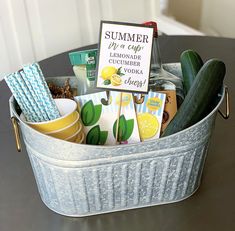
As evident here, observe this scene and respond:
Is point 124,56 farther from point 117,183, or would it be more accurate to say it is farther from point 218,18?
point 218,18

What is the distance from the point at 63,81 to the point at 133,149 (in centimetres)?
23

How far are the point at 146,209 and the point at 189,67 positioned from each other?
0.26 meters

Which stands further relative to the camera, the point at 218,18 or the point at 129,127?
the point at 218,18

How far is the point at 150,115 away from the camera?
0.78 metres

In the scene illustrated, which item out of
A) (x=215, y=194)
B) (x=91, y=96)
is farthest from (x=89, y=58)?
(x=215, y=194)

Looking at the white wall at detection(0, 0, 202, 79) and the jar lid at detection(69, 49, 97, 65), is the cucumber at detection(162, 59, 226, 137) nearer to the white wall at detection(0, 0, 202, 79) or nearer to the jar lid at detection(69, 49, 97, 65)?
the jar lid at detection(69, 49, 97, 65)

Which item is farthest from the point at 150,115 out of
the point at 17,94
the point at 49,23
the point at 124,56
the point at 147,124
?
the point at 49,23

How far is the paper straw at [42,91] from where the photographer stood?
746 millimetres

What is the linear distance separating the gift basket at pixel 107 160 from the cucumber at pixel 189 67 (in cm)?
7

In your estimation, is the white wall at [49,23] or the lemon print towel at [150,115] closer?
the lemon print towel at [150,115]

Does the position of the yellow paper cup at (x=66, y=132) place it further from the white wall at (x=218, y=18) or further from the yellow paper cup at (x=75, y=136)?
the white wall at (x=218, y=18)

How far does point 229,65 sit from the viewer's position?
4.18 ft

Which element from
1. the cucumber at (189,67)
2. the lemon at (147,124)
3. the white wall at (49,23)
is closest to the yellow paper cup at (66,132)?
the lemon at (147,124)

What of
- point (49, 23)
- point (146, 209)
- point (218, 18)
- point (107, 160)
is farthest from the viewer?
point (218, 18)
